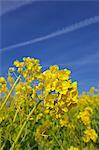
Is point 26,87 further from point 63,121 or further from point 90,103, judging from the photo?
point 90,103

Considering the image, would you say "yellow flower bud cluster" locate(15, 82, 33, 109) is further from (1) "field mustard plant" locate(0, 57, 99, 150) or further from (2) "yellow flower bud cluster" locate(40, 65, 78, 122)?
(2) "yellow flower bud cluster" locate(40, 65, 78, 122)

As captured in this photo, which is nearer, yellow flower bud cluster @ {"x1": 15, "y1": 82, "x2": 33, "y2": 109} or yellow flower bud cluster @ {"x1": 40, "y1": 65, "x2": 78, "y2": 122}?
yellow flower bud cluster @ {"x1": 40, "y1": 65, "x2": 78, "y2": 122}

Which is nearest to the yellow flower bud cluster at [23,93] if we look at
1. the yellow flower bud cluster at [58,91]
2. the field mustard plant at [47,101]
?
the field mustard plant at [47,101]

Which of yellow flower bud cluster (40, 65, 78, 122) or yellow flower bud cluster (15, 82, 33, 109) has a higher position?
yellow flower bud cluster (15, 82, 33, 109)

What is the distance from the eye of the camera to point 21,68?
108 inches

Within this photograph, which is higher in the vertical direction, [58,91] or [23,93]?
[23,93]

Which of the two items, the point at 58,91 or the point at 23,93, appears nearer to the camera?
the point at 58,91

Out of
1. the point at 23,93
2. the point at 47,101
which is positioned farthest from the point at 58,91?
the point at 23,93

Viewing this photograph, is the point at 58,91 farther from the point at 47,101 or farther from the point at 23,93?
the point at 23,93

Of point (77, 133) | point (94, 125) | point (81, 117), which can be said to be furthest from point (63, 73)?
point (94, 125)

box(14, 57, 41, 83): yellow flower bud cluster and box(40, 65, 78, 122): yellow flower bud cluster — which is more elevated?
box(14, 57, 41, 83): yellow flower bud cluster

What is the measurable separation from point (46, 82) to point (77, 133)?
132 cm

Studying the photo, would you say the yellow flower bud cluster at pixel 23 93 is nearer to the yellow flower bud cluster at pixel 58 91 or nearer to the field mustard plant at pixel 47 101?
the field mustard plant at pixel 47 101

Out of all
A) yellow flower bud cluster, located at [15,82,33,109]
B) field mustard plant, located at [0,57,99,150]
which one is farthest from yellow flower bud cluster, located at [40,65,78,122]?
yellow flower bud cluster, located at [15,82,33,109]
